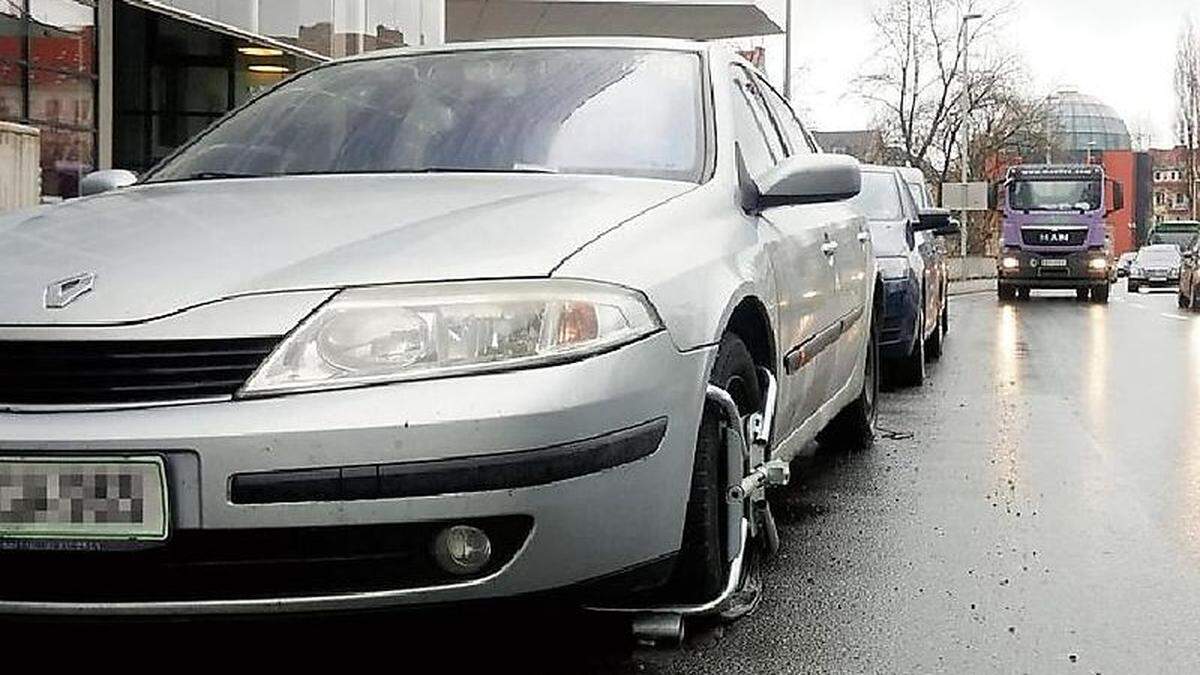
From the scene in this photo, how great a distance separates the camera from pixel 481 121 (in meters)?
4.48

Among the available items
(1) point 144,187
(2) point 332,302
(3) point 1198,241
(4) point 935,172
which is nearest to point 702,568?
(2) point 332,302

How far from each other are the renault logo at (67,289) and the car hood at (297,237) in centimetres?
2

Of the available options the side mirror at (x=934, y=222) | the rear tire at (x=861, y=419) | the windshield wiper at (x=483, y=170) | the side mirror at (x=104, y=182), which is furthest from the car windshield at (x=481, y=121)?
the side mirror at (x=934, y=222)

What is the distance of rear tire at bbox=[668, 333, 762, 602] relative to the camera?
3529 mm

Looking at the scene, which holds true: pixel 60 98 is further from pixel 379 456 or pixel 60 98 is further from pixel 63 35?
pixel 379 456

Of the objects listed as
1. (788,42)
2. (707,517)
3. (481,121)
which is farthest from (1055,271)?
(707,517)

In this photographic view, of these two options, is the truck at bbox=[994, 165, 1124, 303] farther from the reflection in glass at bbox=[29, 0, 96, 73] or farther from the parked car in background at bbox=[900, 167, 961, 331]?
the reflection in glass at bbox=[29, 0, 96, 73]

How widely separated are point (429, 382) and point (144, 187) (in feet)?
6.18

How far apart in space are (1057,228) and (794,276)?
2692 cm

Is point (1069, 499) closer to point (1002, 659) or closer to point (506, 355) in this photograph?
point (1002, 659)

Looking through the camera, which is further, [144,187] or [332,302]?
[144,187]

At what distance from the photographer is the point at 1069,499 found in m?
6.19

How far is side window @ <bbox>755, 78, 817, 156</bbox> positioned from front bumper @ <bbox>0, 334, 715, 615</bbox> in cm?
261

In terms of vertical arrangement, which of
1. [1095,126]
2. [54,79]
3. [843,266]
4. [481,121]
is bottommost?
[843,266]
